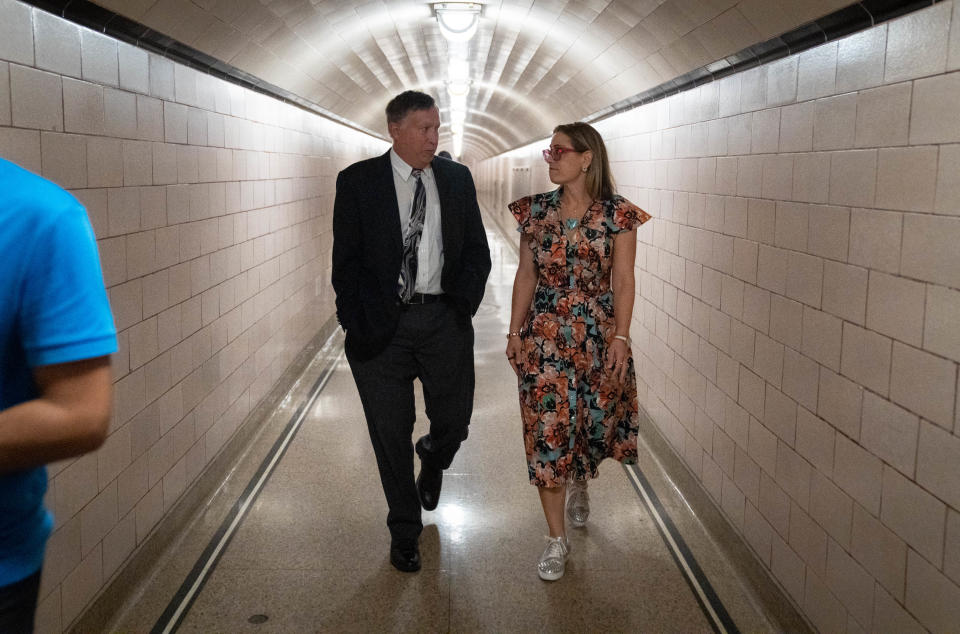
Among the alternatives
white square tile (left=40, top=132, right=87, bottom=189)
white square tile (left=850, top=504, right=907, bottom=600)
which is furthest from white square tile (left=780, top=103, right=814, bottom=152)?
white square tile (left=40, top=132, right=87, bottom=189)

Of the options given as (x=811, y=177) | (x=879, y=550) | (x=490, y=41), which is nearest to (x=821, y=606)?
(x=879, y=550)

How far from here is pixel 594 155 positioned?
12.2 feet

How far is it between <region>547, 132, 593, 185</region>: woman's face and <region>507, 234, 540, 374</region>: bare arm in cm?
29

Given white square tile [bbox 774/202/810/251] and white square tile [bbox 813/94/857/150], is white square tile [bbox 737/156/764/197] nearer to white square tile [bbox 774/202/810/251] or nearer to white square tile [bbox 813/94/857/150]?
white square tile [bbox 774/202/810/251]

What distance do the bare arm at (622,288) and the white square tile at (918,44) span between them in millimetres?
1224

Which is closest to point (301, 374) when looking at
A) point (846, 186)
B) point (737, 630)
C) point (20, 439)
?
point (737, 630)

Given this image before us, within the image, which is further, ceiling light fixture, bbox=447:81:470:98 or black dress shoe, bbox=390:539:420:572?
ceiling light fixture, bbox=447:81:470:98

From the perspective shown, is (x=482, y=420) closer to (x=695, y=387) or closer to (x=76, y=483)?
(x=695, y=387)

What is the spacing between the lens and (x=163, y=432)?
4086mm

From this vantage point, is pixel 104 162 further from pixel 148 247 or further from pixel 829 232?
pixel 829 232

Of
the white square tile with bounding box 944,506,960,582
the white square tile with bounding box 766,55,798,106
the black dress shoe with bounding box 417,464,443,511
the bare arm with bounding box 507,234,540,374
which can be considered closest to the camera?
the white square tile with bounding box 944,506,960,582

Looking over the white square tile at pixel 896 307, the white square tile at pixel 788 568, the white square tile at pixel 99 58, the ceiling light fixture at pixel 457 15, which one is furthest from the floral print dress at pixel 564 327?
the ceiling light fixture at pixel 457 15

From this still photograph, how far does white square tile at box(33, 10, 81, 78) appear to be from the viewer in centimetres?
291

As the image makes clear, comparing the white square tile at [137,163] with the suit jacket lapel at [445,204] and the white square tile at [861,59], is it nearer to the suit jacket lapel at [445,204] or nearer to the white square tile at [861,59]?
the suit jacket lapel at [445,204]
